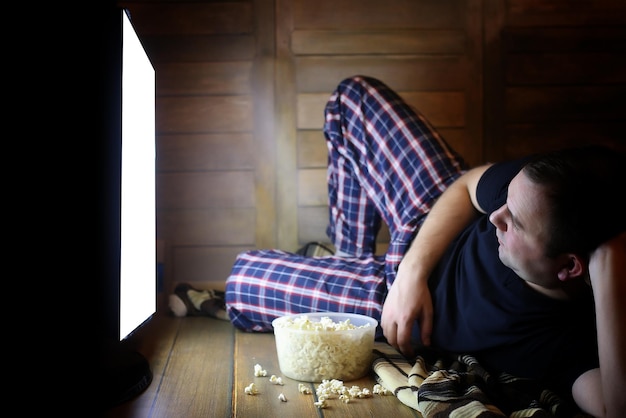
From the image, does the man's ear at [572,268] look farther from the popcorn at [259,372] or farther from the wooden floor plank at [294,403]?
the popcorn at [259,372]

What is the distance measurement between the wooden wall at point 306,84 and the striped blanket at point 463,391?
4.11 feet

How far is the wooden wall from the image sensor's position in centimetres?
255

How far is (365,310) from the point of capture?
1.68 metres

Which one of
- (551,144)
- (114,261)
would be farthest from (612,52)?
(114,261)

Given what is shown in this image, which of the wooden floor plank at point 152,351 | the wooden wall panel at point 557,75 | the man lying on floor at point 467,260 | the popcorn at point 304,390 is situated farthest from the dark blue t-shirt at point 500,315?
the wooden wall panel at point 557,75

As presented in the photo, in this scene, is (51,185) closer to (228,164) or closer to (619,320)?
(619,320)

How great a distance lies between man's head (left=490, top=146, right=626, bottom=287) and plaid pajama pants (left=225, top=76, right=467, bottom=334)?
540mm

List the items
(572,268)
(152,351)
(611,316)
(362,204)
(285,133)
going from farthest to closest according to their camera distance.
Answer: (285,133) → (362,204) → (152,351) → (572,268) → (611,316)

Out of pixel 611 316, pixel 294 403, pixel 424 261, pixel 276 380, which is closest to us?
pixel 611 316

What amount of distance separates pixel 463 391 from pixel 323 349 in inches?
11.6

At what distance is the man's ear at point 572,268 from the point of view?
3.61 feet

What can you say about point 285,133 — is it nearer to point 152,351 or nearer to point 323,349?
point 152,351

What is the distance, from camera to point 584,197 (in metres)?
1.05

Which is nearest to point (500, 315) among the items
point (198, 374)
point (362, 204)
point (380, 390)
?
point (380, 390)
